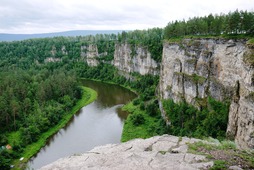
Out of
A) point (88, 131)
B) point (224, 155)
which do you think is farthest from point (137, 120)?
point (224, 155)

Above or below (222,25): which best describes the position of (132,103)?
below

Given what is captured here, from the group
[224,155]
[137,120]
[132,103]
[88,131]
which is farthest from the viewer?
[132,103]

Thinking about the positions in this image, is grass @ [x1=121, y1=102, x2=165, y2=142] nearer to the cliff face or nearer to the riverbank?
the cliff face

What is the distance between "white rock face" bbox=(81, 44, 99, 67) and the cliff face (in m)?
58.1

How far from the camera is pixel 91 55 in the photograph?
4240 inches

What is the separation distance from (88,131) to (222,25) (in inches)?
1126

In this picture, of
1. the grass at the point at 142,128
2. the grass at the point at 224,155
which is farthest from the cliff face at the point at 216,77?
the grass at the point at 224,155

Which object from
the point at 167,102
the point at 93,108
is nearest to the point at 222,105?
the point at 167,102

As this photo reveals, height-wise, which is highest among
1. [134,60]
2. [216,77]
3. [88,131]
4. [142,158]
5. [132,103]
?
[216,77]

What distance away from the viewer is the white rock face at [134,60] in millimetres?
75188

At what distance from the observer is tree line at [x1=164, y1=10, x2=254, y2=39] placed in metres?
36.0

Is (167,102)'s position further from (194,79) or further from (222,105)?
(222,105)

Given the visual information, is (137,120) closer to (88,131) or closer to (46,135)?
(88,131)

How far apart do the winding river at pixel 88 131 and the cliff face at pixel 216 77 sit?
12.2 meters
